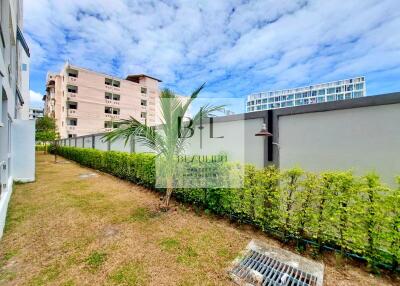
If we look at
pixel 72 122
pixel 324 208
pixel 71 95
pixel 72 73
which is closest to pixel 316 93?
pixel 72 73

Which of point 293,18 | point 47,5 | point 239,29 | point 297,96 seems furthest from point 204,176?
point 297,96

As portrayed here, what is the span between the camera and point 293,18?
25.0 ft

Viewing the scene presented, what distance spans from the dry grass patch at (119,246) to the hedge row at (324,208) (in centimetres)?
32

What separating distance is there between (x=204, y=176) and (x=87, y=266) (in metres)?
2.82

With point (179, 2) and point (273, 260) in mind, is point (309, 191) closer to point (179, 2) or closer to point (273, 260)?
point (273, 260)

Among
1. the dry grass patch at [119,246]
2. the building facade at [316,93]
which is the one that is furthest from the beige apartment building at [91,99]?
the building facade at [316,93]

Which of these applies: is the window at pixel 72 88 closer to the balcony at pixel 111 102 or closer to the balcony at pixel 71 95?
the balcony at pixel 71 95

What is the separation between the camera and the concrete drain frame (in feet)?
8.32

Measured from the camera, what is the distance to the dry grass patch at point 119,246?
2.59m

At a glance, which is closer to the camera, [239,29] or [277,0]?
[277,0]

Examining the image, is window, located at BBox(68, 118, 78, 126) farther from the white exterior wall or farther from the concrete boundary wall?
the concrete boundary wall

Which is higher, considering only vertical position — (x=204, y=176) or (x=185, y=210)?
(x=204, y=176)

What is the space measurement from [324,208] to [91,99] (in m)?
37.0

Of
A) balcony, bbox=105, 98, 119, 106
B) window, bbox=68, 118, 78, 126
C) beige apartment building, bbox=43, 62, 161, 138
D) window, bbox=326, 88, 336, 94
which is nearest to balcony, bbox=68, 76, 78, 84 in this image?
beige apartment building, bbox=43, 62, 161, 138
